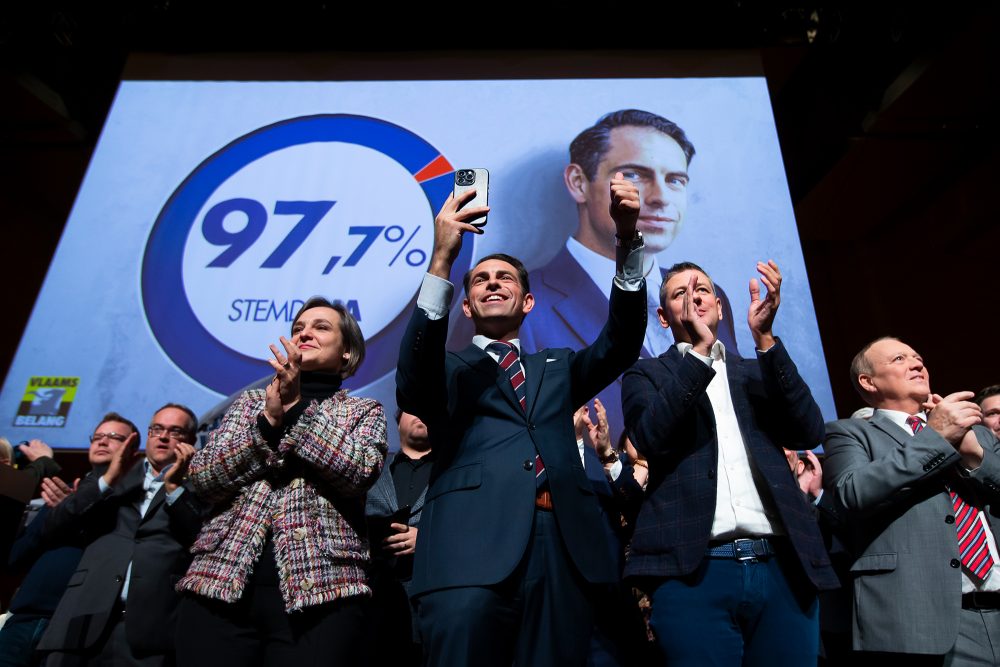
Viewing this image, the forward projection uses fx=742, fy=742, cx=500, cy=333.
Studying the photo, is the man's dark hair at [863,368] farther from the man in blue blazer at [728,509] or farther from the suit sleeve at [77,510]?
the suit sleeve at [77,510]

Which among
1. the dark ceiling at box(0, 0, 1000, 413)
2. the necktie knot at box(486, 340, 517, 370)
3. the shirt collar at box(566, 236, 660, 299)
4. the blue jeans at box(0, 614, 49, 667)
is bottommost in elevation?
the blue jeans at box(0, 614, 49, 667)

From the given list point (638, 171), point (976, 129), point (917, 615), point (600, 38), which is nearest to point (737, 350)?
point (638, 171)

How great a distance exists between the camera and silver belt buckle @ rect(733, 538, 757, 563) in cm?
162

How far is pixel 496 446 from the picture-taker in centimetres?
154

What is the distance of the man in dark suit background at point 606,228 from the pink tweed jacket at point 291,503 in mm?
1678

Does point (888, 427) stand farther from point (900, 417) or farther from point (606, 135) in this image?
point (606, 135)

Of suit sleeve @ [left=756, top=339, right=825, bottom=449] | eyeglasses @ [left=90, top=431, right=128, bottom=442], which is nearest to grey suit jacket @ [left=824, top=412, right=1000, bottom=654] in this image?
suit sleeve @ [left=756, top=339, right=825, bottom=449]

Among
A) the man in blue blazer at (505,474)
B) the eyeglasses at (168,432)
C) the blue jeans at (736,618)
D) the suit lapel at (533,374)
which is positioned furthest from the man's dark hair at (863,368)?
the eyeglasses at (168,432)

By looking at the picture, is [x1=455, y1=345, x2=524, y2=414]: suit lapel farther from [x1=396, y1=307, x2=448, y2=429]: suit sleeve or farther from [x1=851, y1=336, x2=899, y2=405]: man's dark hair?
[x1=851, y1=336, x2=899, y2=405]: man's dark hair

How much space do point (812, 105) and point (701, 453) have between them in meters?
4.43

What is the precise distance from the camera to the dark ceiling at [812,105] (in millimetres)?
4699

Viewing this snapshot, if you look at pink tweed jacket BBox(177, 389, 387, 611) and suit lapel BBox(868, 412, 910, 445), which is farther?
suit lapel BBox(868, 412, 910, 445)

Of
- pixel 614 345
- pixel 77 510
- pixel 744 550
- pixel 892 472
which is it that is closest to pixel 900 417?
pixel 892 472

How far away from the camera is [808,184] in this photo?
6.00 metres
